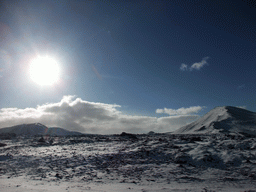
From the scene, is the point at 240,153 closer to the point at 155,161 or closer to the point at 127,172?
the point at 155,161

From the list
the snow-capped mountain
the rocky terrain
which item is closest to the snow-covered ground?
the rocky terrain

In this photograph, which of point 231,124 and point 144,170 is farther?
point 231,124

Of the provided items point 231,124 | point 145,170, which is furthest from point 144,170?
point 231,124

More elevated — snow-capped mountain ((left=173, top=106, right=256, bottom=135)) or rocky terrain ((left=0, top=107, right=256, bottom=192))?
snow-capped mountain ((left=173, top=106, right=256, bottom=135))

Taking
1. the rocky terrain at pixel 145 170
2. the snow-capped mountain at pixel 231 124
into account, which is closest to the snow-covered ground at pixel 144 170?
the rocky terrain at pixel 145 170

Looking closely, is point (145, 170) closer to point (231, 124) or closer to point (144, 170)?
point (144, 170)

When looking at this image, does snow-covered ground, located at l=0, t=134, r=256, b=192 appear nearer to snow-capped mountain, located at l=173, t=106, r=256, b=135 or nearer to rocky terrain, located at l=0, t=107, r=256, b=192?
rocky terrain, located at l=0, t=107, r=256, b=192

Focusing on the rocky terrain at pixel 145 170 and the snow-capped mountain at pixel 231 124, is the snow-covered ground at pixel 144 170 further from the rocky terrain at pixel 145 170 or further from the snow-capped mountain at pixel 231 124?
the snow-capped mountain at pixel 231 124

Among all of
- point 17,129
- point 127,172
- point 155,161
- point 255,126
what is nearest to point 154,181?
point 127,172

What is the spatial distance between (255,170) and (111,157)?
33.6 ft

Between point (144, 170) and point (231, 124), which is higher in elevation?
point (231, 124)

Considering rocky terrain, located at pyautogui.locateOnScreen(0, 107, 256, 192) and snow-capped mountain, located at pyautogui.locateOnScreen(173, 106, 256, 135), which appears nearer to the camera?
rocky terrain, located at pyautogui.locateOnScreen(0, 107, 256, 192)

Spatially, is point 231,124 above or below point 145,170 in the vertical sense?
above

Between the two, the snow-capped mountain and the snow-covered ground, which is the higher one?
the snow-capped mountain
